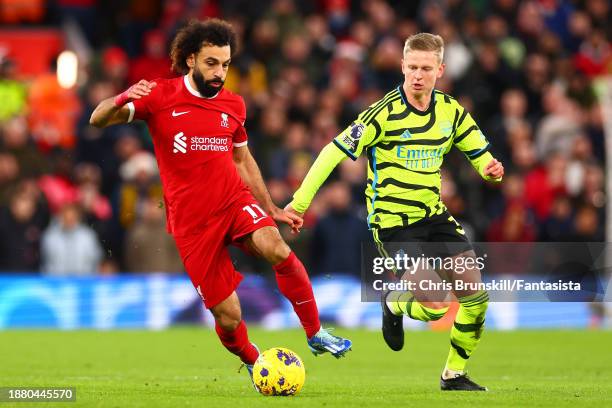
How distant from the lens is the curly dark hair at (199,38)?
10.3 m

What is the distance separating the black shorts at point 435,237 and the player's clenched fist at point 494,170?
1.63 feet

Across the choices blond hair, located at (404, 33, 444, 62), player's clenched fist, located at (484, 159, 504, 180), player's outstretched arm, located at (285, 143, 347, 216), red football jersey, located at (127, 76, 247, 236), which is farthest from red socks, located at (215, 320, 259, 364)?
blond hair, located at (404, 33, 444, 62)

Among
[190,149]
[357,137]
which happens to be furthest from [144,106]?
[357,137]

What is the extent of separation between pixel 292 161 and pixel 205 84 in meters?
8.64

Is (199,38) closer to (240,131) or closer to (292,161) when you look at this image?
(240,131)

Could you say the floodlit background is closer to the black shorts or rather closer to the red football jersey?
the black shorts

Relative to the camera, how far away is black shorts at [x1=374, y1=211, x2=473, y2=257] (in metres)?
10.6

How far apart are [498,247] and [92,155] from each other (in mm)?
5857

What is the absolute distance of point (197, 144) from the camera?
10.3 metres

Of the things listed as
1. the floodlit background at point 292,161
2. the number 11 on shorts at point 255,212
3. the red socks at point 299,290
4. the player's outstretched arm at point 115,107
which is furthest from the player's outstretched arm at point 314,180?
the floodlit background at point 292,161

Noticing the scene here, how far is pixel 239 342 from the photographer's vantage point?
34.8 ft

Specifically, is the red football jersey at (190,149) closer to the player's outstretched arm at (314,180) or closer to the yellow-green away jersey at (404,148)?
the player's outstretched arm at (314,180)

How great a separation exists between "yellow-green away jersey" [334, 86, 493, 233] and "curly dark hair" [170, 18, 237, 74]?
3.71 ft

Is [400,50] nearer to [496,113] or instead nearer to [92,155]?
[496,113]
